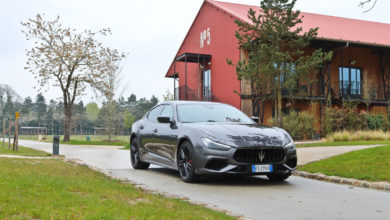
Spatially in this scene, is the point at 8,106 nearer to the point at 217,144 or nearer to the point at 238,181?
the point at 238,181

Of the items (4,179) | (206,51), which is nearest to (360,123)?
(206,51)

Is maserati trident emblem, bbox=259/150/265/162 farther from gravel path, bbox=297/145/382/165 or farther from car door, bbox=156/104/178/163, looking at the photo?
gravel path, bbox=297/145/382/165

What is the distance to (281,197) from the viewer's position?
6723 mm

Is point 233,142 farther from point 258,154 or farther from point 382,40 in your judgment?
point 382,40

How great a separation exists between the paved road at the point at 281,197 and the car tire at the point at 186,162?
149mm

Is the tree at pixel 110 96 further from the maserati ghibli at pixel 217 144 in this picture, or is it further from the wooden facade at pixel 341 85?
the maserati ghibli at pixel 217 144

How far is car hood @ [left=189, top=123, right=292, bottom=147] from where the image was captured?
7543 mm

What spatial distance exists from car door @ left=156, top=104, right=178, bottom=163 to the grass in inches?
74.7

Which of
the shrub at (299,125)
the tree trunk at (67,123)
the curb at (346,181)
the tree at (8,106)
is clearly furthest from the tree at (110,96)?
the tree at (8,106)

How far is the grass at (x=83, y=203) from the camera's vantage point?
4613 mm

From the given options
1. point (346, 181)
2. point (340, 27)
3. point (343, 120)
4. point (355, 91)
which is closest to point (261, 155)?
point (346, 181)

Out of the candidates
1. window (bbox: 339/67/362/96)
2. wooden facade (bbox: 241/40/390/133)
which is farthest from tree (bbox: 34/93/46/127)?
window (bbox: 339/67/362/96)

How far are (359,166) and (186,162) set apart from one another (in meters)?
3.90

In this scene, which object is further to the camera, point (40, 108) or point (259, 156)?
point (40, 108)
